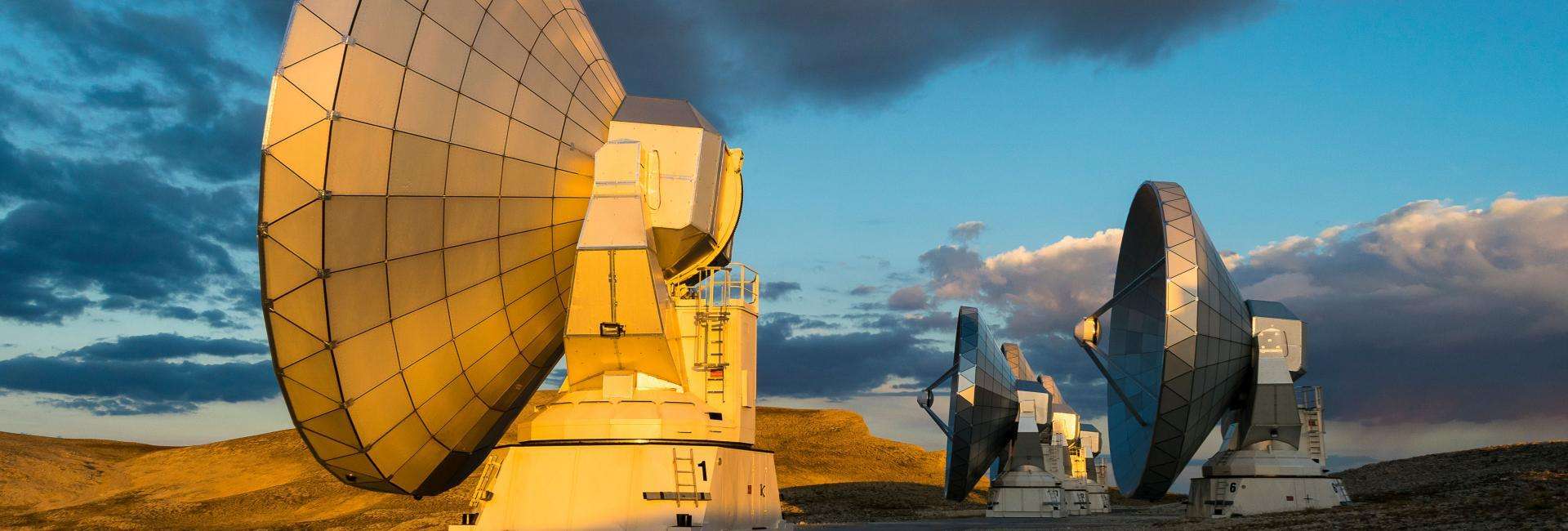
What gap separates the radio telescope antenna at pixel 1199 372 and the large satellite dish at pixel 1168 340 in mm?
44

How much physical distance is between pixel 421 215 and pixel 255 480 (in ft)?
295

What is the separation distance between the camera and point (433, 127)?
17.0m

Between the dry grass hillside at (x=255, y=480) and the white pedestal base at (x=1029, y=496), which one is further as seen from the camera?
the dry grass hillside at (x=255, y=480)

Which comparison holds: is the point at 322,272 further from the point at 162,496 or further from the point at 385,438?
the point at 162,496

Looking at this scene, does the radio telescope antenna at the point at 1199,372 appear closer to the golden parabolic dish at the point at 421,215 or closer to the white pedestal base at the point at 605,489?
the white pedestal base at the point at 605,489

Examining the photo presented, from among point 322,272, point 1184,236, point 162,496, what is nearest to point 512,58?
point 322,272

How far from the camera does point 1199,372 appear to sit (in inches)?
1259

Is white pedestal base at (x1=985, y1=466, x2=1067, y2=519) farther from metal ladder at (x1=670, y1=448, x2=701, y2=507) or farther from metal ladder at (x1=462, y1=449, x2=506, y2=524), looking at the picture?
metal ladder at (x1=462, y1=449, x2=506, y2=524)

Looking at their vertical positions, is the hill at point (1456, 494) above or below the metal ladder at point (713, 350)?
below

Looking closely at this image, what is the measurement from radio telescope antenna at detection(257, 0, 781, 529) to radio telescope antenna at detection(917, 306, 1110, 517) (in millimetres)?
28385

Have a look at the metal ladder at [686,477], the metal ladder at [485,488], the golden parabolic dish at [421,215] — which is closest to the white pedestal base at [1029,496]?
the golden parabolic dish at [421,215]

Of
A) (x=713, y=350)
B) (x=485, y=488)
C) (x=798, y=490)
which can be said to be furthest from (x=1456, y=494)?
(x=798, y=490)

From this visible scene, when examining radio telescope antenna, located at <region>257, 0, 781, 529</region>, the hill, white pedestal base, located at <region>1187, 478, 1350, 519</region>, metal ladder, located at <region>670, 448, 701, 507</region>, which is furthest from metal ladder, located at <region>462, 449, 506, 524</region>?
white pedestal base, located at <region>1187, 478, 1350, 519</region>

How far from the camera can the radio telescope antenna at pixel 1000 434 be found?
50.8 meters
